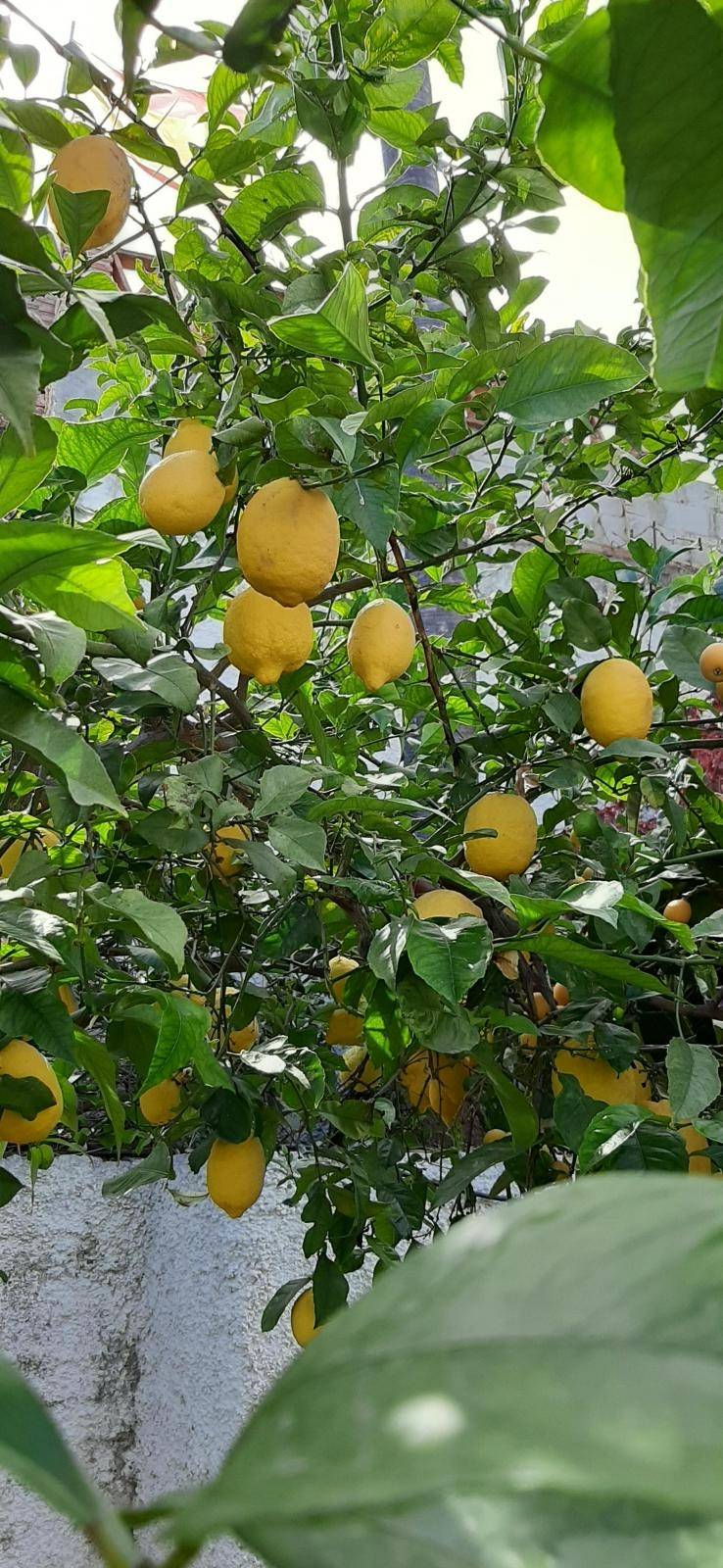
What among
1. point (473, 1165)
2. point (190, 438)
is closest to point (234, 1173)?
point (473, 1165)

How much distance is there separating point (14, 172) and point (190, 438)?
12.8 inches

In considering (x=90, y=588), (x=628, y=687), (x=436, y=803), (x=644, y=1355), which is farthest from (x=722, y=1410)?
(x=436, y=803)

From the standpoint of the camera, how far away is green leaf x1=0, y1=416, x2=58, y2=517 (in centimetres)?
50

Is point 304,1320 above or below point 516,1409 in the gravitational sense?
below

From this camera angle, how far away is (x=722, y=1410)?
0.41 feet

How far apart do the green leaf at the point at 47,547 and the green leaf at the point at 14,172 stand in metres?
0.21

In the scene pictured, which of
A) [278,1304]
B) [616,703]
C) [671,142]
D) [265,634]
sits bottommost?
[278,1304]

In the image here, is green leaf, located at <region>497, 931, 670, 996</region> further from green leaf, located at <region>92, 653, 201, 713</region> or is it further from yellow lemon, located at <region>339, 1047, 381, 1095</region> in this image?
yellow lemon, located at <region>339, 1047, 381, 1095</region>

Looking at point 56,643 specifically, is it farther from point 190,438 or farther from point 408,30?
point 408,30

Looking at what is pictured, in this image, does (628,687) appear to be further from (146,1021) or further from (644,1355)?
(644,1355)

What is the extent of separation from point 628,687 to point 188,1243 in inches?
64.1

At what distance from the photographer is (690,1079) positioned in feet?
2.68

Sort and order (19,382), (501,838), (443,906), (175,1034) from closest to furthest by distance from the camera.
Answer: (19,382)
(175,1034)
(443,906)
(501,838)

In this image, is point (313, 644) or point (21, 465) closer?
point (21, 465)
